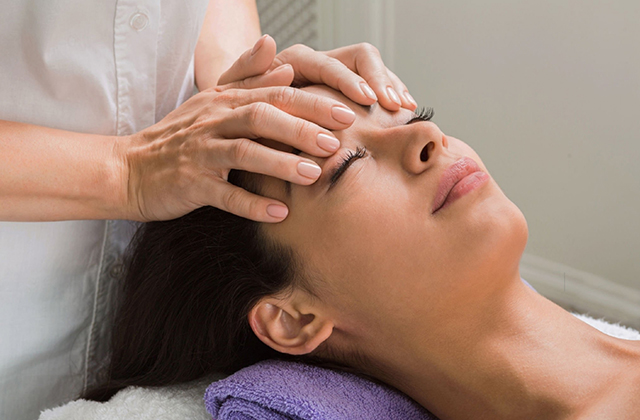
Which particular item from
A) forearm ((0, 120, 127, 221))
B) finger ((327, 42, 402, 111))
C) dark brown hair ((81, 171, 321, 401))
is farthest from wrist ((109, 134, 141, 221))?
finger ((327, 42, 402, 111))

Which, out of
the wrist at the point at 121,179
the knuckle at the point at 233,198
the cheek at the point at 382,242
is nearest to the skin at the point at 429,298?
the cheek at the point at 382,242

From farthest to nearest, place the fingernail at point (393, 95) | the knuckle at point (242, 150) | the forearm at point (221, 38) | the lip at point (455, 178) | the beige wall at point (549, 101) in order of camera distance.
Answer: the beige wall at point (549, 101)
the forearm at point (221, 38)
the fingernail at point (393, 95)
the lip at point (455, 178)
the knuckle at point (242, 150)

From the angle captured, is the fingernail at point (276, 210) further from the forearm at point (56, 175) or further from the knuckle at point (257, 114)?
the forearm at point (56, 175)

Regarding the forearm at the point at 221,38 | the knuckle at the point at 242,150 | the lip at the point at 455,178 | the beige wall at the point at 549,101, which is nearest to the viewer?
the knuckle at the point at 242,150

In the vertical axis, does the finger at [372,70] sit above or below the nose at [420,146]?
above

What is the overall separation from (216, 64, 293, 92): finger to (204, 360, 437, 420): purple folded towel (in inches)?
19.3

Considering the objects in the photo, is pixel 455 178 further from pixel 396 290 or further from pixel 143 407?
pixel 143 407

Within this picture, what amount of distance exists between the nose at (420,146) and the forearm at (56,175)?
463mm

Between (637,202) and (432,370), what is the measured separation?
48.2 inches

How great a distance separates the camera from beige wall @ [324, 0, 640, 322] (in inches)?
71.1

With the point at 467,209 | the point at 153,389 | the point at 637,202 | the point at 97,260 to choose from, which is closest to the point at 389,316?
the point at 467,209

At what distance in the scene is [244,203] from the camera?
0.89 metres

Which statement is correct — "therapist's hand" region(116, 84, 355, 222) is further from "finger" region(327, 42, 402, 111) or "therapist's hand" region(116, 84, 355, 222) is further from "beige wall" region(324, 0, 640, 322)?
"beige wall" region(324, 0, 640, 322)

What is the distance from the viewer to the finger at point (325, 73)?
1.01 meters
